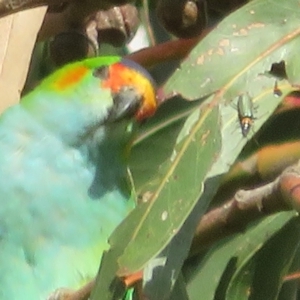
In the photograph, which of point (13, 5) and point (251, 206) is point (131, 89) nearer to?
point (13, 5)

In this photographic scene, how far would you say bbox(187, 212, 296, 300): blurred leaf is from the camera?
3.59ft

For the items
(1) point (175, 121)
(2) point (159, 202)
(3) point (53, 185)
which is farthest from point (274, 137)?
(2) point (159, 202)

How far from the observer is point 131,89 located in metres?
1.05

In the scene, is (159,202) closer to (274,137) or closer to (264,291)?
(264,291)

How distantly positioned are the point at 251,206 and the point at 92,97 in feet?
1.41

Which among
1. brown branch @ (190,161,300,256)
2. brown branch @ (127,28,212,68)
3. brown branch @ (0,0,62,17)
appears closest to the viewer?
brown branch @ (190,161,300,256)

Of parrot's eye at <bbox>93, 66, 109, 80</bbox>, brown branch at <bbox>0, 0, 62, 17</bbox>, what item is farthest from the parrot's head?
brown branch at <bbox>0, 0, 62, 17</bbox>

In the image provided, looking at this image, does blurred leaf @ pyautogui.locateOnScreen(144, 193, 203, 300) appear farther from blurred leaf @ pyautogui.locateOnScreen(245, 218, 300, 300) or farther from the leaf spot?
blurred leaf @ pyautogui.locateOnScreen(245, 218, 300, 300)

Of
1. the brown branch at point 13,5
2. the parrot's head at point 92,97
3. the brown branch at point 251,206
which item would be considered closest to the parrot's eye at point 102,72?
the parrot's head at point 92,97

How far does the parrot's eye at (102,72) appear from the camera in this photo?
3.53 ft

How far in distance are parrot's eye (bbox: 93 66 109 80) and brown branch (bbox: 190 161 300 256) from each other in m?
0.37

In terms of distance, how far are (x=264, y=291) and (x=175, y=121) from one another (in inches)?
13.4

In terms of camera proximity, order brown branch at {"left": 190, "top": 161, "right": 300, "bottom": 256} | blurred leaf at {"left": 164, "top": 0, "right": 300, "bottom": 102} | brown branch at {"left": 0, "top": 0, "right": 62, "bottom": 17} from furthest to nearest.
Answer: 1. brown branch at {"left": 0, "top": 0, "right": 62, "bottom": 17}
2. blurred leaf at {"left": 164, "top": 0, "right": 300, "bottom": 102}
3. brown branch at {"left": 190, "top": 161, "right": 300, "bottom": 256}

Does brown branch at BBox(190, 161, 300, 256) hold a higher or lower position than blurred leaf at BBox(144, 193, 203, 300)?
higher
